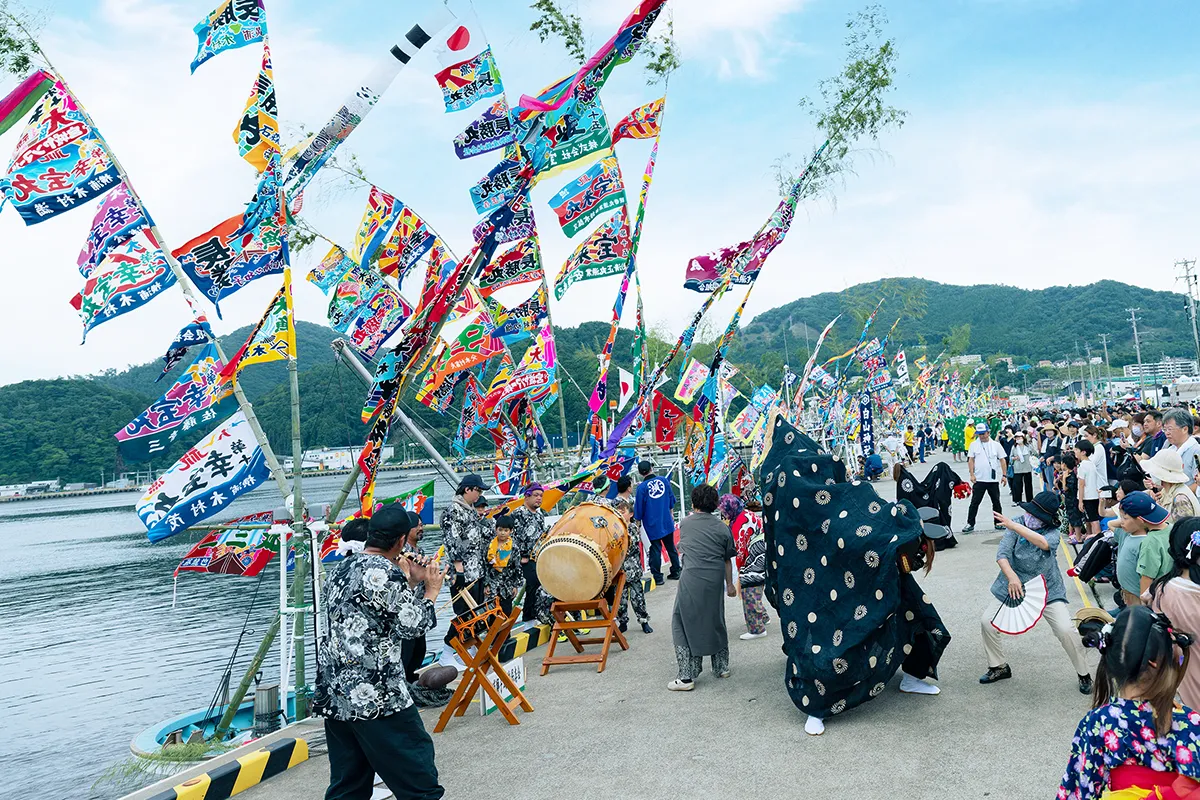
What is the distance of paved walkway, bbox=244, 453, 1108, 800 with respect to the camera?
459 cm

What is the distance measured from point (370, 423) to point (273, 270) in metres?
2.09

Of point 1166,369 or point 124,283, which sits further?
point 1166,369

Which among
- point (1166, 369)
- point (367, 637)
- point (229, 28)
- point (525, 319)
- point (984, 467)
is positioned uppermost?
point (229, 28)

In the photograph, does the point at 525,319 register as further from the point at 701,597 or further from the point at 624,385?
the point at 701,597

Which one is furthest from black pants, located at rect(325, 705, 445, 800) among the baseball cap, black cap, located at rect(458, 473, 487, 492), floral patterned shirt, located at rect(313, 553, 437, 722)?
the baseball cap

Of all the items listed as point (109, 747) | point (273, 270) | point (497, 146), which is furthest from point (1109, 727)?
point (109, 747)

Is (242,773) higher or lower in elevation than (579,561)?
lower

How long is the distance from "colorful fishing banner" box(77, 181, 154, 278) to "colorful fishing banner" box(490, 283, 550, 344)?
4.45 meters

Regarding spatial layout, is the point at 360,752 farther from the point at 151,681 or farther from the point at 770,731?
the point at 151,681

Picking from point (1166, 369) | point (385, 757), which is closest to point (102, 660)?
point (385, 757)

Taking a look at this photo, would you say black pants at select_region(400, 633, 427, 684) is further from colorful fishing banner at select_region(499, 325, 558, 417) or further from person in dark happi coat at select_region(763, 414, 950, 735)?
colorful fishing banner at select_region(499, 325, 558, 417)

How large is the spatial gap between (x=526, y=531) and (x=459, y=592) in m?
1.95

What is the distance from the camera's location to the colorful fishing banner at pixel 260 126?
22.9 feet

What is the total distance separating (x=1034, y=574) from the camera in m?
5.85
